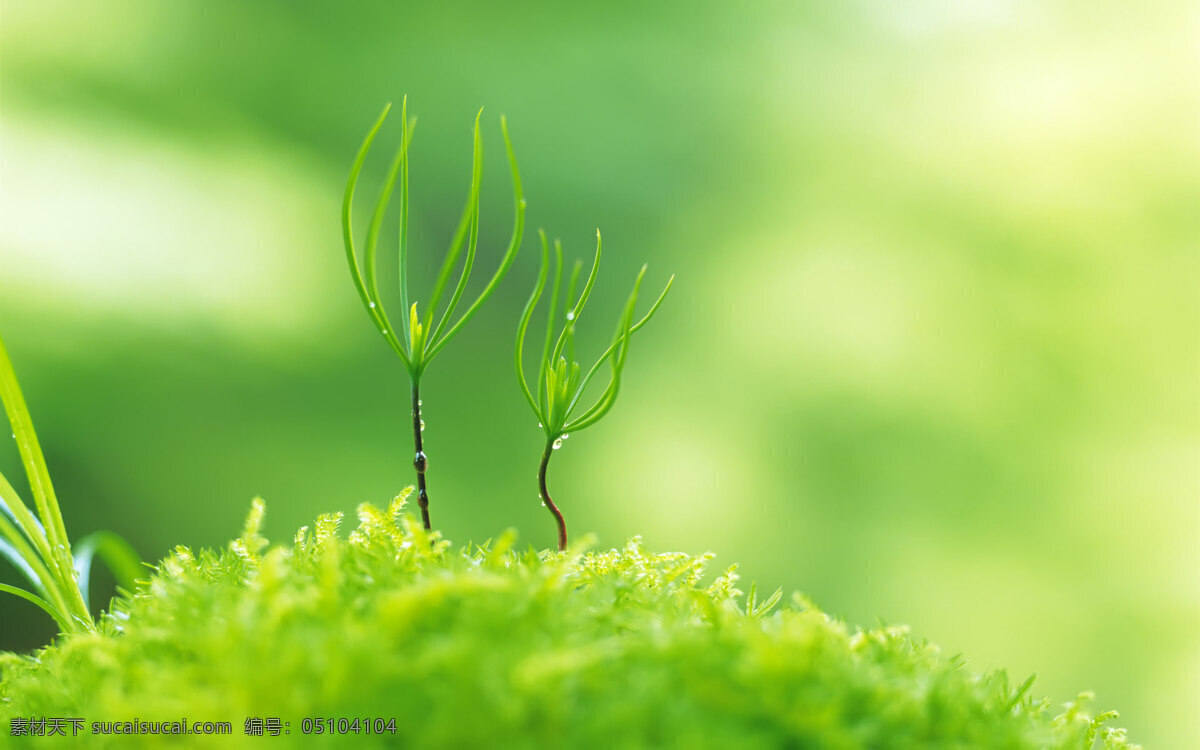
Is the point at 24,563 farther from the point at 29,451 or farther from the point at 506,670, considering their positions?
the point at 506,670

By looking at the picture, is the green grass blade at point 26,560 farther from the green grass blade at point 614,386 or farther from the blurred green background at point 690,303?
the blurred green background at point 690,303

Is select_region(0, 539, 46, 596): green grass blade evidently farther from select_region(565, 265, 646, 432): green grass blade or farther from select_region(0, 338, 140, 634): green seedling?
select_region(565, 265, 646, 432): green grass blade

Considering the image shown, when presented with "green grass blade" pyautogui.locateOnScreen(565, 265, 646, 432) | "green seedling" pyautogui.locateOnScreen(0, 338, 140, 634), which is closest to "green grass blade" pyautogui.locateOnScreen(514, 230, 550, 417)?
"green grass blade" pyautogui.locateOnScreen(565, 265, 646, 432)

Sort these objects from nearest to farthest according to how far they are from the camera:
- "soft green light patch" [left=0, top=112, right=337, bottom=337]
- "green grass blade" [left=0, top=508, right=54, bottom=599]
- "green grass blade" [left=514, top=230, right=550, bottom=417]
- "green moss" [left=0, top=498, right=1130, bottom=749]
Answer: "green moss" [left=0, top=498, right=1130, bottom=749] → "green grass blade" [left=514, top=230, right=550, bottom=417] → "green grass blade" [left=0, top=508, right=54, bottom=599] → "soft green light patch" [left=0, top=112, right=337, bottom=337]

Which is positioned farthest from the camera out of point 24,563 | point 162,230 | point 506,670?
point 162,230

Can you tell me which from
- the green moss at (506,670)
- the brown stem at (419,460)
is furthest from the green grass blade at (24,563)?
the brown stem at (419,460)

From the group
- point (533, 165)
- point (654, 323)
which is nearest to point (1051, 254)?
point (654, 323)

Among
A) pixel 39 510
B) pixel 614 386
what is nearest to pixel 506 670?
pixel 614 386

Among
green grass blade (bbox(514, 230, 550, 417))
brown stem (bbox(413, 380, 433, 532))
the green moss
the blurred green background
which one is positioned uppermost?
the blurred green background
